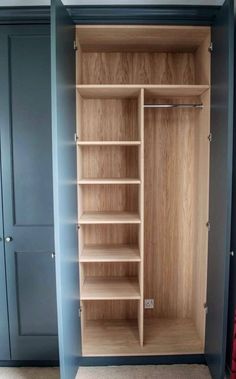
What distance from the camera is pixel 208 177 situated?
1.88 meters

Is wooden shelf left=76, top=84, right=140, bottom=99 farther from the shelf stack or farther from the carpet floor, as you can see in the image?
the carpet floor

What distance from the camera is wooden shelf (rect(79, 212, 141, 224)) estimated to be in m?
1.90

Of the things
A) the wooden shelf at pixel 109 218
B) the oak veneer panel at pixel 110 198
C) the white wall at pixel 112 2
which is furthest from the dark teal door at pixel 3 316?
the white wall at pixel 112 2

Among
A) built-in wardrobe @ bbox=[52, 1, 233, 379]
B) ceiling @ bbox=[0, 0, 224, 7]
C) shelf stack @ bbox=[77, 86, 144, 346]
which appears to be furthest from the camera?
shelf stack @ bbox=[77, 86, 144, 346]

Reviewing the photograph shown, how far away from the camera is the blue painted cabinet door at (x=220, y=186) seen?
1.50 m

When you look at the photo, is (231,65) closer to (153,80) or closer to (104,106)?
(153,80)

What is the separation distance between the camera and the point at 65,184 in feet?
5.03

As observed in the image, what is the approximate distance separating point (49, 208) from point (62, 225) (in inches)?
15.8

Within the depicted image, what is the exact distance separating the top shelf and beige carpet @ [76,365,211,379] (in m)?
2.07

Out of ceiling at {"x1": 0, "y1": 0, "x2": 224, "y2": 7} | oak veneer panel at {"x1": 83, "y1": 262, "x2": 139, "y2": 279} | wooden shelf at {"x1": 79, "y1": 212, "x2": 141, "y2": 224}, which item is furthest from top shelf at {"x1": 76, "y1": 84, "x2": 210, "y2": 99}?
oak veneer panel at {"x1": 83, "y1": 262, "x2": 139, "y2": 279}

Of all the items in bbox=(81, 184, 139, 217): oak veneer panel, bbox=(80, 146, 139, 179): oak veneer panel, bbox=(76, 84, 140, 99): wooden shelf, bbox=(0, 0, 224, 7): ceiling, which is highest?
bbox=(0, 0, 224, 7): ceiling

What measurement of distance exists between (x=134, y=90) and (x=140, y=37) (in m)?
0.40

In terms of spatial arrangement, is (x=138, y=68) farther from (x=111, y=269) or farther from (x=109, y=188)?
(x=111, y=269)

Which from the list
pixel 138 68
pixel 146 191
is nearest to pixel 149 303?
pixel 146 191
